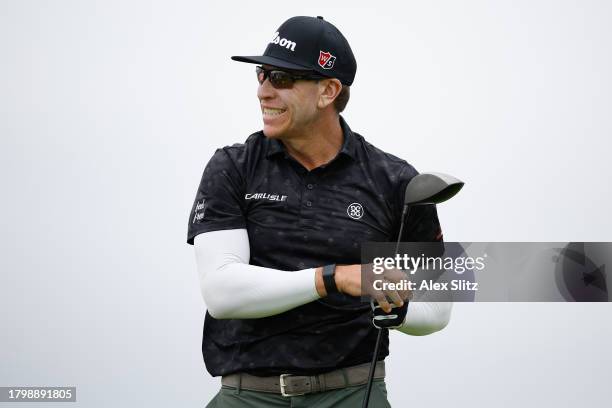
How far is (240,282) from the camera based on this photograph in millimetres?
2494

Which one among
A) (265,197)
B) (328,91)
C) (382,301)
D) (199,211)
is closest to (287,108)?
Answer: (328,91)

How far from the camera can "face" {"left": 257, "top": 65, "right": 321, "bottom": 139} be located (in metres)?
2.68

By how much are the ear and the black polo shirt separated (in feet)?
0.45

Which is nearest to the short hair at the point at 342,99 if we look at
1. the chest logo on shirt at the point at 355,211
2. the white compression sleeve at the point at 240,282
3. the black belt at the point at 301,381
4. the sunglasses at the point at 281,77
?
the sunglasses at the point at 281,77

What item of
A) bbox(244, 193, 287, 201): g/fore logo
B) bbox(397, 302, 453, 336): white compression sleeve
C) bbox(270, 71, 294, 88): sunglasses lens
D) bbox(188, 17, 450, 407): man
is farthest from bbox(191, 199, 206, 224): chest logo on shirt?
bbox(397, 302, 453, 336): white compression sleeve

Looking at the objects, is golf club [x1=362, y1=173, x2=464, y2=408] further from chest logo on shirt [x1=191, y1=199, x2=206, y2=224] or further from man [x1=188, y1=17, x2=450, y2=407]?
chest logo on shirt [x1=191, y1=199, x2=206, y2=224]

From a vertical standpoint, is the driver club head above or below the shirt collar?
below

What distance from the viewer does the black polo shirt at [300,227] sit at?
2.57 metres

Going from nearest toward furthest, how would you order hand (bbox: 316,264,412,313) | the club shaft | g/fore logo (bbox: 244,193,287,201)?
hand (bbox: 316,264,412,313) < the club shaft < g/fore logo (bbox: 244,193,287,201)

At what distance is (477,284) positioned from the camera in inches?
141

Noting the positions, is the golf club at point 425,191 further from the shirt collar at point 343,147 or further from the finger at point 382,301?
the shirt collar at point 343,147

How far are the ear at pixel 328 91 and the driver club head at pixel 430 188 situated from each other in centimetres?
38

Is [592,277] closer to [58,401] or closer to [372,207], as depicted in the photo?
[372,207]

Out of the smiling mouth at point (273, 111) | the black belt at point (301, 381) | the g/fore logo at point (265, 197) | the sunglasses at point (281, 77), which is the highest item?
the sunglasses at point (281, 77)
